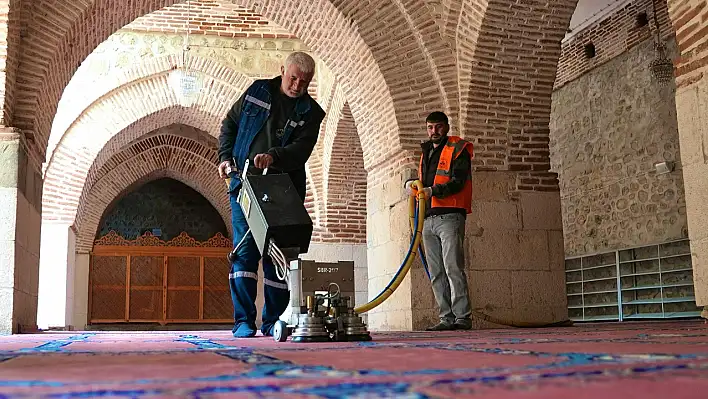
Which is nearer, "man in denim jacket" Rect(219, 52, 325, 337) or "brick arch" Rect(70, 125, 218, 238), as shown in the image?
"man in denim jacket" Rect(219, 52, 325, 337)

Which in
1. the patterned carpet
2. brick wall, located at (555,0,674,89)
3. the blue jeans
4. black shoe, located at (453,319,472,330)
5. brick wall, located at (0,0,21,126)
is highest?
brick wall, located at (555,0,674,89)

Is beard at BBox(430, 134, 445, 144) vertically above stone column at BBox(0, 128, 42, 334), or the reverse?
beard at BBox(430, 134, 445, 144)

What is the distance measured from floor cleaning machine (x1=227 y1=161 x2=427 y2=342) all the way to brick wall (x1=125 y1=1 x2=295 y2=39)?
8.80 m

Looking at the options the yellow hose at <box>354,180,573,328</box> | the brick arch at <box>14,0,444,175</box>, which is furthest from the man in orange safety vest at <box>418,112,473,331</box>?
the brick arch at <box>14,0,444,175</box>

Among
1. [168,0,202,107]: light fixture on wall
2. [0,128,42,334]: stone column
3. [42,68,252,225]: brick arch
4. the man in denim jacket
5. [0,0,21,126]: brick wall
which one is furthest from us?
[42,68,252,225]: brick arch

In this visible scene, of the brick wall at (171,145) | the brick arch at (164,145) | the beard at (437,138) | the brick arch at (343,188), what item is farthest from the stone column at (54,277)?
the beard at (437,138)

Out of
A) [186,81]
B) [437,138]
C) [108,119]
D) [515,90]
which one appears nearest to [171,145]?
[108,119]

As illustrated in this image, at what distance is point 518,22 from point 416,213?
2852mm

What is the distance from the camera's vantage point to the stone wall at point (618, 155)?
1155cm

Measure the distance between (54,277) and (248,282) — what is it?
10152 mm

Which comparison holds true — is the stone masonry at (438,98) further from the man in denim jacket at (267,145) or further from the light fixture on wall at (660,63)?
the light fixture on wall at (660,63)

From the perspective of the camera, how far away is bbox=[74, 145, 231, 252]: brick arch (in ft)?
54.8

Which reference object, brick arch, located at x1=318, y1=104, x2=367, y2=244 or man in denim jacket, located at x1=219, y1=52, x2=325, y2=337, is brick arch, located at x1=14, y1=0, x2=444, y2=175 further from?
man in denim jacket, located at x1=219, y1=52, x2=325, y2=337

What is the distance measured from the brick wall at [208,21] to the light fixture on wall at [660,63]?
5507mm
